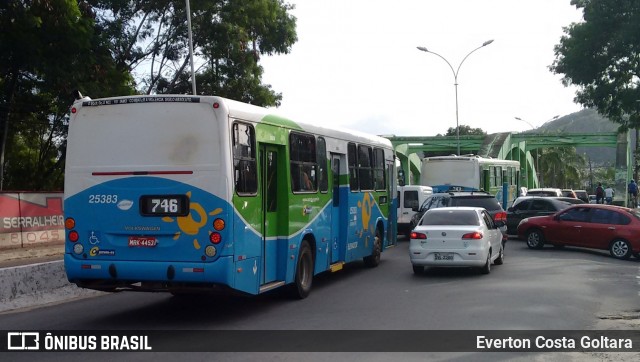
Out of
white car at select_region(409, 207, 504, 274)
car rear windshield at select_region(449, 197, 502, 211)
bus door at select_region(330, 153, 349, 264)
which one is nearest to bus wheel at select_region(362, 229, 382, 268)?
white car at select_region(409, 207, 504, 274)

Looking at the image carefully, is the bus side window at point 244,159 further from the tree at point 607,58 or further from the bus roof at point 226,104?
the tree at point 607,58

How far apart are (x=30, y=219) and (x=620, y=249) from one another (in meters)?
16.9

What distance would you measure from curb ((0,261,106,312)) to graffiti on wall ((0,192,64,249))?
700 cm

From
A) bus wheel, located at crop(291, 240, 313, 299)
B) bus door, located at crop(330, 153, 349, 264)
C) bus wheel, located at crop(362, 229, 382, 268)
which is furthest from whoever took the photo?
bus wheel, located at crop(362, 229, 382, 268)

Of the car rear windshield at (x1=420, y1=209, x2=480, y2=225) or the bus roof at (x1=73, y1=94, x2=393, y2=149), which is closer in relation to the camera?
the bus roof at (x1=73, y1=94, x2=393, y2=149)

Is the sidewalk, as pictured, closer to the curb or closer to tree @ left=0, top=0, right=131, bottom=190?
the curb

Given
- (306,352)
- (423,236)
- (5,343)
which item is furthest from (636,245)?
(5,343)

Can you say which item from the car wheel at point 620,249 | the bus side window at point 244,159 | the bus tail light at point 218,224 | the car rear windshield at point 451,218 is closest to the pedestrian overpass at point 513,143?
the car wheel at point 620,249

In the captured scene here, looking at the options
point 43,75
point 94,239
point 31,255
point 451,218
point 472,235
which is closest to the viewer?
point 94,239

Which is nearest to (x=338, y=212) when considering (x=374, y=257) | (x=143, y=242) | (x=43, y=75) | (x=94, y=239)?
(x=374, y=257)

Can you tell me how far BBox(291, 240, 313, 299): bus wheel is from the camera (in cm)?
1202

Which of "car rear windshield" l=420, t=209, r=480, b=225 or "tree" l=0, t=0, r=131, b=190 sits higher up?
"tree" l=0, t=0, r=131, b=190

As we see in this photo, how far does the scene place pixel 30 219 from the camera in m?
20.2

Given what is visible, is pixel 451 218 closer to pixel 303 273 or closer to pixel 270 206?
pixel 303 273
